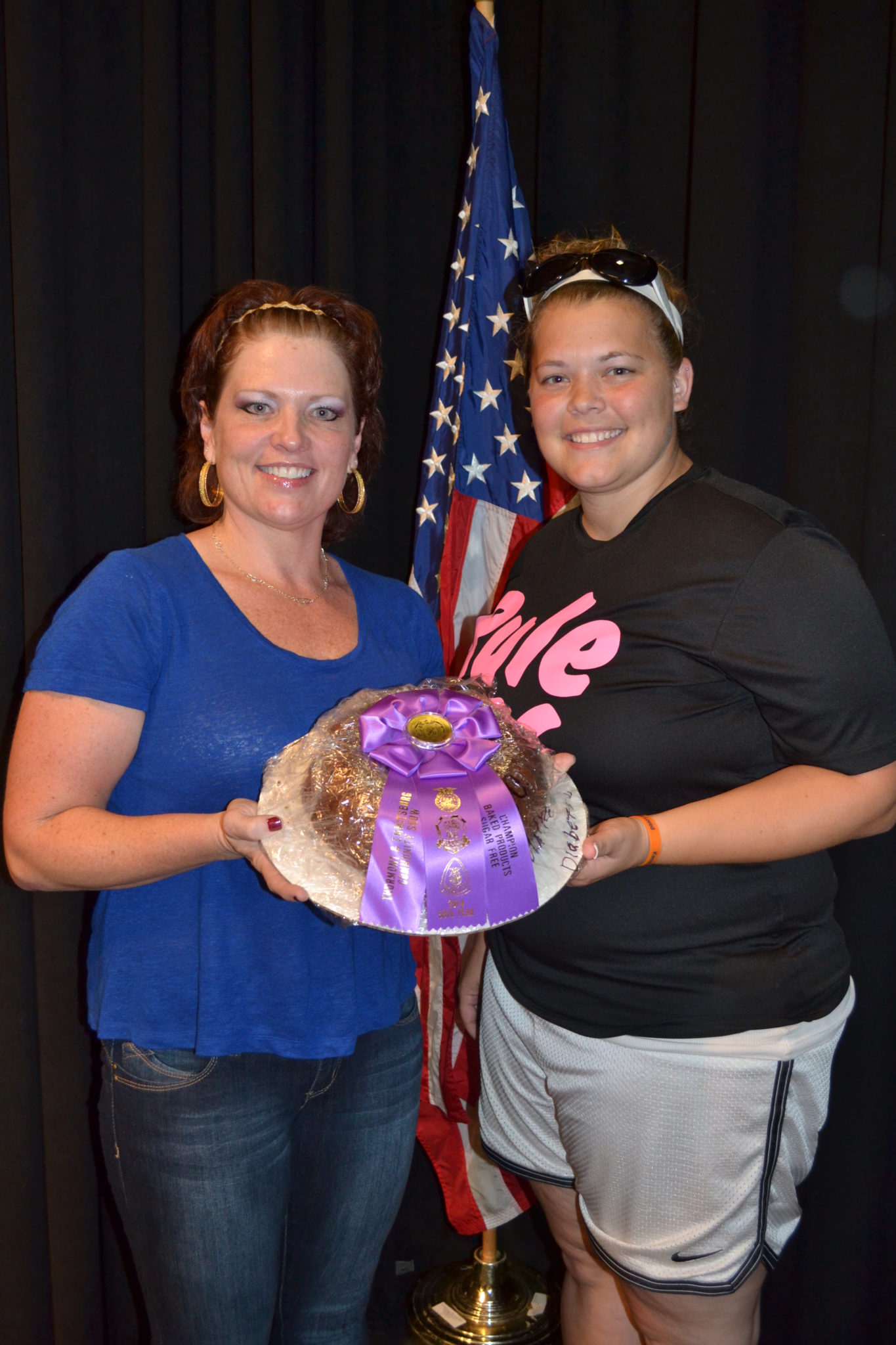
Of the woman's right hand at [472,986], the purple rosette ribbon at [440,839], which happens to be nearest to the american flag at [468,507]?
the woman's right hand at [472,986]

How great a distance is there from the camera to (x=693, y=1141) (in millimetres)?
1206

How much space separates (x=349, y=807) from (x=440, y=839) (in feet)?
0.37

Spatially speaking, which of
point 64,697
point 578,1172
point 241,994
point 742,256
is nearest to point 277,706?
point 64,697

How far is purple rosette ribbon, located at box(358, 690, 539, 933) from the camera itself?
0.99 m

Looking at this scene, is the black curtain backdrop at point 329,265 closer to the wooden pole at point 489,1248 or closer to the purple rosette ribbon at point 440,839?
the wooden pole at point 489,1248

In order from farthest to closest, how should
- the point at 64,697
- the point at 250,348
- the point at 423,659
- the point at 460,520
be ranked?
the point at 460,520 < the point at 423,659 < the point at 250,348 < the point at 64,697

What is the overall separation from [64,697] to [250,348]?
54 cm

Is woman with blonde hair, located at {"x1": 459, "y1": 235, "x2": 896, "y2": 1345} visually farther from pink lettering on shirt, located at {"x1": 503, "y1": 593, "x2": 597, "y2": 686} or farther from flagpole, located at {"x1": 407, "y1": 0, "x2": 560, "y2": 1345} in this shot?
flagpole, located at {"x1": 407, "y1": 0, "x2": 560, "y2": 1345}

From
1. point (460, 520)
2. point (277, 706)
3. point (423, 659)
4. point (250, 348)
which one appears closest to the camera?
point (277, 706)

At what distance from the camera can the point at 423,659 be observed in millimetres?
1500

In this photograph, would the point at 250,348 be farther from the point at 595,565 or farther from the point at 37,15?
the point at 37,15

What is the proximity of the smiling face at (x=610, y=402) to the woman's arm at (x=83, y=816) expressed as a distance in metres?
0.70

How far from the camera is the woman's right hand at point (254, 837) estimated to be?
1.02 m

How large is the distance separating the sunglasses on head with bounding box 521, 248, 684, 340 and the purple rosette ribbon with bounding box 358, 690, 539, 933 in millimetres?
724
